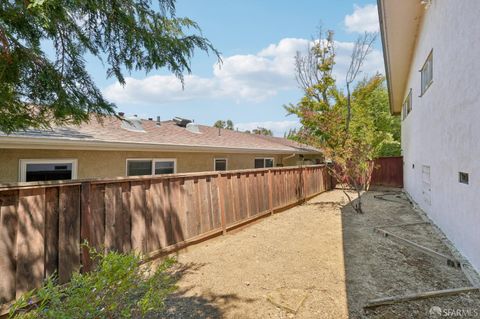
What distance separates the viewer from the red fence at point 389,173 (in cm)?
1636

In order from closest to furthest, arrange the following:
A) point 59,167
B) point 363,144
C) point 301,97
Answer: point 59,167, point 363,144, point 301,97

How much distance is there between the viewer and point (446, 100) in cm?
537

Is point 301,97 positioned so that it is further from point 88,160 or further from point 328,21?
point 88,160

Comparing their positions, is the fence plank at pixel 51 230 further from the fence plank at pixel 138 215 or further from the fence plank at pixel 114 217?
the fence plank at pixel 138 215

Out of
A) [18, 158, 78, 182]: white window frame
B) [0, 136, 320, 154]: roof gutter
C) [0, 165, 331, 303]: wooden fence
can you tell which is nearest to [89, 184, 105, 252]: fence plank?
[0, 165, 331, 303]: wooden fence

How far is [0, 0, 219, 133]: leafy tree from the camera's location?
303 centimetres

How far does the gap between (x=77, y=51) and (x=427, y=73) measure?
8.84 metres

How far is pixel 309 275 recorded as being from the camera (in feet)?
13.7

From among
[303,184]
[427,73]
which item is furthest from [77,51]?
[303,184]

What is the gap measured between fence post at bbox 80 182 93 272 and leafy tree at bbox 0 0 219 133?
1.06 metres

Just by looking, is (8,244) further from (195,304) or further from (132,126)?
(132,126)

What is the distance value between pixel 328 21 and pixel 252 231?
747 inches

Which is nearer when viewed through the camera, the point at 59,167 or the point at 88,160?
the point at 59,167

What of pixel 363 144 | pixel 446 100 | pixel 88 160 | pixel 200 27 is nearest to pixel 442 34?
pixel 446 100
